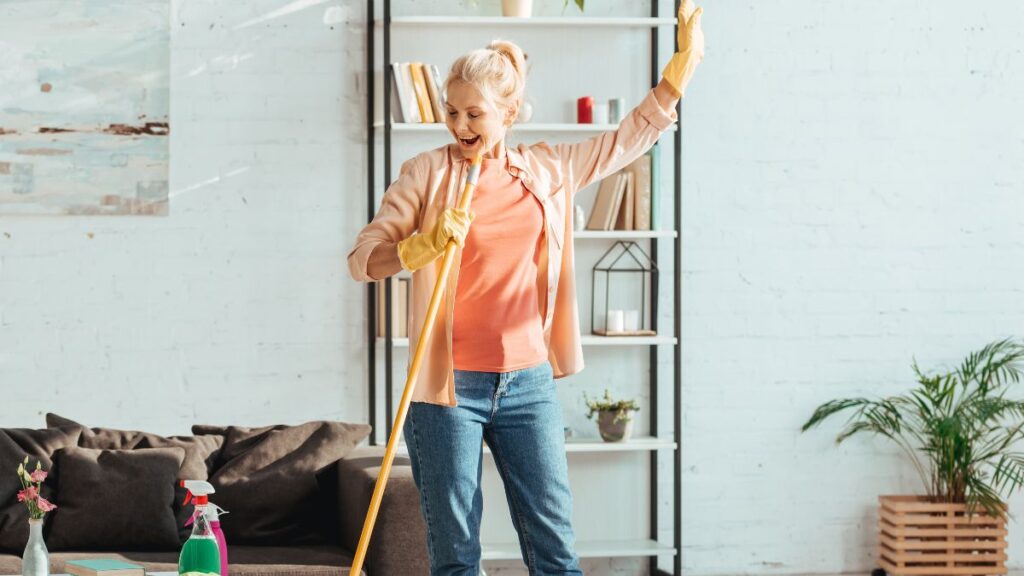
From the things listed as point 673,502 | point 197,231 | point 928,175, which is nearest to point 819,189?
point 928,175

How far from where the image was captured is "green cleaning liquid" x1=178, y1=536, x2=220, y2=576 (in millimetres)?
2410

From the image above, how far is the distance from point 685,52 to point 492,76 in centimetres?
42

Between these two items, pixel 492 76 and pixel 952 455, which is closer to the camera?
pixel 492 76

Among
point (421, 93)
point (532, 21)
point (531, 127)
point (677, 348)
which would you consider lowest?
point (677, 348)

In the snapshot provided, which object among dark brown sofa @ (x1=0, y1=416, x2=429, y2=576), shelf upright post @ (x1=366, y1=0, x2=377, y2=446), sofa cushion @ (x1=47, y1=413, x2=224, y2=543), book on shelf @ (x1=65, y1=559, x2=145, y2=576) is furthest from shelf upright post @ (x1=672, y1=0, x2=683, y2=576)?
book on shelf @ (x1=65, y1=559, x2=145, y2=576)

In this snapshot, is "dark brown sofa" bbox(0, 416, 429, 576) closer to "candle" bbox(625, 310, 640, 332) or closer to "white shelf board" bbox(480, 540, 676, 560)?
"white shelf board" bbox(480, 540, 676, 560)

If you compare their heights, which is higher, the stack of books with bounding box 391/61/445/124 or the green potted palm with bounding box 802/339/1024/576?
the stack of books with bounding box 391/61/445/124

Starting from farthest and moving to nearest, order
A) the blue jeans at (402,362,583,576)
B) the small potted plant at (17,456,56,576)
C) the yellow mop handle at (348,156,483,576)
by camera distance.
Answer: the small potted plant at (17,456,56,576) → the blue jeans at (402,362,583,576) → the yellow mop handle at (348,156,483,576)

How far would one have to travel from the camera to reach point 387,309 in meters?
4.24

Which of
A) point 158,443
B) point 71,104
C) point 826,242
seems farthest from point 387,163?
point 826,242

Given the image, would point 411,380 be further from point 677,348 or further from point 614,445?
point 677,348

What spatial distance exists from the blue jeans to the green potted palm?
96.1 inches

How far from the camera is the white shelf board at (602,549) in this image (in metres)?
4.30

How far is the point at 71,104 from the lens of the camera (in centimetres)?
427
